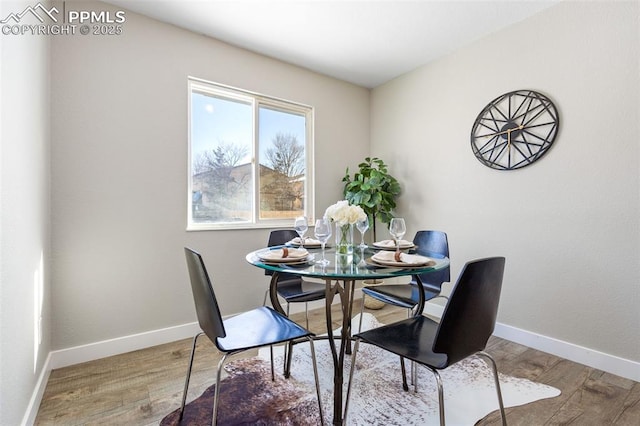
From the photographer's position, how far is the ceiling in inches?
89.0

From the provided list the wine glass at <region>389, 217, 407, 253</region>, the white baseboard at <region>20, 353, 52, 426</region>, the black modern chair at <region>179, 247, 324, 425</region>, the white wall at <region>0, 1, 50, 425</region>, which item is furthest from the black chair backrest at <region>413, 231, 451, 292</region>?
the white baseboard at <region>20, 353, 52, 426</region>

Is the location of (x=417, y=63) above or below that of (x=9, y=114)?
above

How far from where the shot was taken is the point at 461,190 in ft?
9.55

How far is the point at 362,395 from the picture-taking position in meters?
1.72

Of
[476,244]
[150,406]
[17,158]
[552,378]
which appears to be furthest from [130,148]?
[552,378]

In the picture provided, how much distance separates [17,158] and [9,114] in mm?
202

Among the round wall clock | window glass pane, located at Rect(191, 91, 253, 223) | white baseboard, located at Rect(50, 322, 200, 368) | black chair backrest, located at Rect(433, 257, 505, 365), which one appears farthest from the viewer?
window glass pane, located at Rect(191, 91, 253, 223)

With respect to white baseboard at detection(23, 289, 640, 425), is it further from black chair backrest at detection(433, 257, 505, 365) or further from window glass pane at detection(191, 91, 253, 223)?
black chair backrest at detection(433, 257, 505, 365)

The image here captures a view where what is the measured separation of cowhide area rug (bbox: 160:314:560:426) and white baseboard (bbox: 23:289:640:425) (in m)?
0.57

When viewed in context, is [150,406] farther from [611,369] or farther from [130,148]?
[611,369]

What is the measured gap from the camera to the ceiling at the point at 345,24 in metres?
2.26

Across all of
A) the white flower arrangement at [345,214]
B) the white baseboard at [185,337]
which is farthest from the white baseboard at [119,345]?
the white flower arrangement at [345,214]

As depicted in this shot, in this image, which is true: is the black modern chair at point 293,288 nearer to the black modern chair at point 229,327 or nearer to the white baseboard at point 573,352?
the black modern chair at point 229,327

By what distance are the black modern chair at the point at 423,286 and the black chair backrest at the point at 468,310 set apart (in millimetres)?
762
